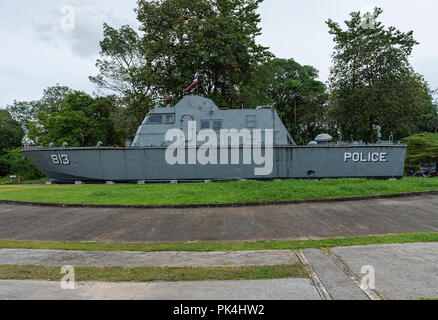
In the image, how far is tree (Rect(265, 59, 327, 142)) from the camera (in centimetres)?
3534

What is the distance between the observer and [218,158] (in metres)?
15.7

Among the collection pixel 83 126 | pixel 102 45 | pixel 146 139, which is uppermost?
pixel 102 45

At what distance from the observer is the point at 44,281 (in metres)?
3.55

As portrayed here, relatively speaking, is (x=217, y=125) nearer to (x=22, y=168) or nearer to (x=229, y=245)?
(x=229, y=245)

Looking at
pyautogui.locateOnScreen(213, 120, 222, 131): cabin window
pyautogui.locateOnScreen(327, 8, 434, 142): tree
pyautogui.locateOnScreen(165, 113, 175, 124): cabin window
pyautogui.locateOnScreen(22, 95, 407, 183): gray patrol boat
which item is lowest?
pyautogui.locateOnScreen(22, 95, 407, 183): gray patrol boat

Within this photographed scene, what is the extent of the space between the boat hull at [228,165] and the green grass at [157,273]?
11.8 m

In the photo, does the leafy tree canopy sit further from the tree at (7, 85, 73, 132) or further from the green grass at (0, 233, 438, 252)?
the green grass at (0, 233, 438, 252)

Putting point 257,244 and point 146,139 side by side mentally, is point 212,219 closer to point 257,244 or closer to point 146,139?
point 257,244

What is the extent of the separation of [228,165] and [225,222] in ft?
28.4

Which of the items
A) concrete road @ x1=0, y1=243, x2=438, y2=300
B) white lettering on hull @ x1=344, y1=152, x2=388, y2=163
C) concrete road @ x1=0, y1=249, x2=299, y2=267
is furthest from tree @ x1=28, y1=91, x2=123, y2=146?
concrete road @ x1=0, y1=243, x2=438, y2=300

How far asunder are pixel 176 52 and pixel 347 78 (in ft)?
51.7

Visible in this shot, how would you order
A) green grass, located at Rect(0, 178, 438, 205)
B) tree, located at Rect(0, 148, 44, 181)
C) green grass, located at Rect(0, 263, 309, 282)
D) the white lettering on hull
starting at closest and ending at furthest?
green grass, located at Rect(0, 263, 309, 282) < green grass, located at Rect(0, 178, 438, 205) < the white lettering on hull < tree, located at Rect(0, 148, 44, 181)

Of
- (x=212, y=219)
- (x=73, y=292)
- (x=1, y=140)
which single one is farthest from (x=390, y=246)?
(x=1, y=140)

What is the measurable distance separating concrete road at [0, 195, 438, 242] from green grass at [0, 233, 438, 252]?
0.54 metres
